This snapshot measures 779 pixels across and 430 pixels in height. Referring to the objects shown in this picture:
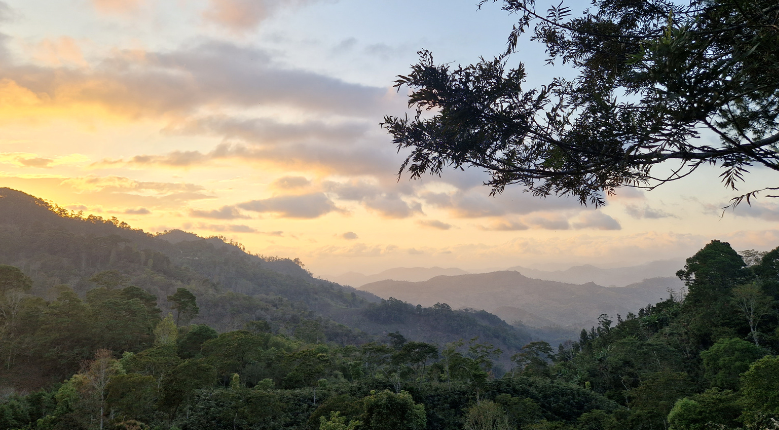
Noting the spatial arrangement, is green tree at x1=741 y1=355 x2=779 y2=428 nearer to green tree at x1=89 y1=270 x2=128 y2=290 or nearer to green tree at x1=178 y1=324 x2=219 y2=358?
green tree at x1=178 y1=324 x2=219 y2=358

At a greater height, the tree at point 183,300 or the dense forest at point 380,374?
the tree at point 183,300

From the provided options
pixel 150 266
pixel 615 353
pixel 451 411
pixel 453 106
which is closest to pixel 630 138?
pixel 453 106

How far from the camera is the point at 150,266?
8794 centimetres

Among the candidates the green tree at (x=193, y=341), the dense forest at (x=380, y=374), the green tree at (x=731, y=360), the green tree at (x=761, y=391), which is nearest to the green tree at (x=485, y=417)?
the dense forest at (x=380, y=374)

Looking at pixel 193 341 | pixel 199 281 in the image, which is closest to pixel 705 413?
pixel 193 341

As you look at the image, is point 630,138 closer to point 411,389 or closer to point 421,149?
point 421,149

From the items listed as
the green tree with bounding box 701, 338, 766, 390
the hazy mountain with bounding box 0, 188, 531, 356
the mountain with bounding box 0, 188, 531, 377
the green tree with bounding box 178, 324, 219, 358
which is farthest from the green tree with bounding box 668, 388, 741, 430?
the hazy mountain with bounding box 0, 188, 531, 356

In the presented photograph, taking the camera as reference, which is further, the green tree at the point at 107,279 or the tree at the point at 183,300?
the green tree at the point at 107,279

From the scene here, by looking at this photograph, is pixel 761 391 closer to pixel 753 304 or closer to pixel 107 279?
pixel 753 304

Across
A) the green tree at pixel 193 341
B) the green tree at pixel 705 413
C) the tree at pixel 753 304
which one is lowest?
the green tree at pixel 193 341

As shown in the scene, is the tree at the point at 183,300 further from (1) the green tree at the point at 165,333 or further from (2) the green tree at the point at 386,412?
(2) the green tree at the point at 386,412

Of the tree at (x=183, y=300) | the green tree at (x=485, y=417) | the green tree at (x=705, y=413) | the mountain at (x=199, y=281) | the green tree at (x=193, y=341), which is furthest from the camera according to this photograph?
the mountain at (x=199, y=281)

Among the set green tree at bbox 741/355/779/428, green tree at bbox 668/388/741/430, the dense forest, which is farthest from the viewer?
the dense forest

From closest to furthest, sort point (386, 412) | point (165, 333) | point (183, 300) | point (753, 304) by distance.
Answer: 1. point (386, 412)
2. point (753, 304)
3. point (165, 333)
4. point (183, 300)
